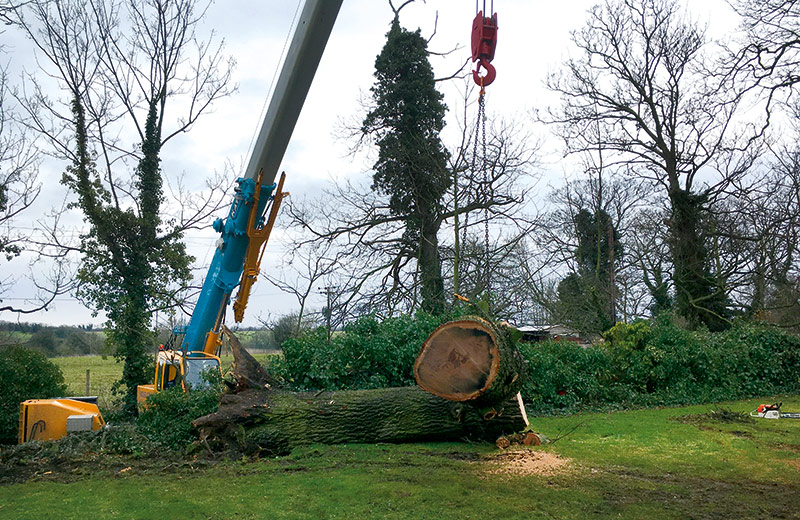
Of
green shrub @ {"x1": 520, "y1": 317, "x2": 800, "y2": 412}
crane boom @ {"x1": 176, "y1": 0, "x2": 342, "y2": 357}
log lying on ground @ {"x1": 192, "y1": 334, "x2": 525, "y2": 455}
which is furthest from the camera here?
green shrub @ {"x1": 520, "y1": 317, "x2": 800, "y2": 412}

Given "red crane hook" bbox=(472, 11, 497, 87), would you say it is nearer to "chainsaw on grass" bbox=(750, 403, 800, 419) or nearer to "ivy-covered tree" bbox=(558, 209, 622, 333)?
"chainsaw on grass" bbox=(750, 403, 800, 419)

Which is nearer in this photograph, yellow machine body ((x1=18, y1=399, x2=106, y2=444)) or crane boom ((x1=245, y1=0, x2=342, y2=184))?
crane boom ((x1=245, y1=0, x2=342, y2=184))

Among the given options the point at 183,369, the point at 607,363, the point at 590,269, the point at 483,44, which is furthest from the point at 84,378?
the point at 590,269

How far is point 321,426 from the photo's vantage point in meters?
7.44

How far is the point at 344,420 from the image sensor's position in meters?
7.52

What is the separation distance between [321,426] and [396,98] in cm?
1208

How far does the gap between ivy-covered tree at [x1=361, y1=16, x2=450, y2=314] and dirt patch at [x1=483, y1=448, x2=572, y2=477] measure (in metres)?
9.24

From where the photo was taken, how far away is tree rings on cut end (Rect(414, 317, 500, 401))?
6348 millimetres

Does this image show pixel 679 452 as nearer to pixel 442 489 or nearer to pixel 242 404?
pixel 442 489

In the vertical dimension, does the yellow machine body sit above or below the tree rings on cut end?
below

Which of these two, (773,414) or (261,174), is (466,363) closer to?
(261,174)

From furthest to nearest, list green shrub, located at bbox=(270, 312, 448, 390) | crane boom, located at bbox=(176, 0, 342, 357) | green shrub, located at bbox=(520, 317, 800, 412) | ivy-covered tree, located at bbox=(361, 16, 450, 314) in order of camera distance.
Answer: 1. ivy-covered tree, located at bbox=(361, 16, 450, 314)
2. green shrub, located at bbox=(520, 317, 800, 412)
3. green shrub, located at bbox=(270, 312, 448, 390)
4. crane boom, located at bbox=(176, 0, 342, 357)

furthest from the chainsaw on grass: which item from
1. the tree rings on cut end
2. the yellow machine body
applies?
the yellow machine body

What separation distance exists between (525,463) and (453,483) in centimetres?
117
